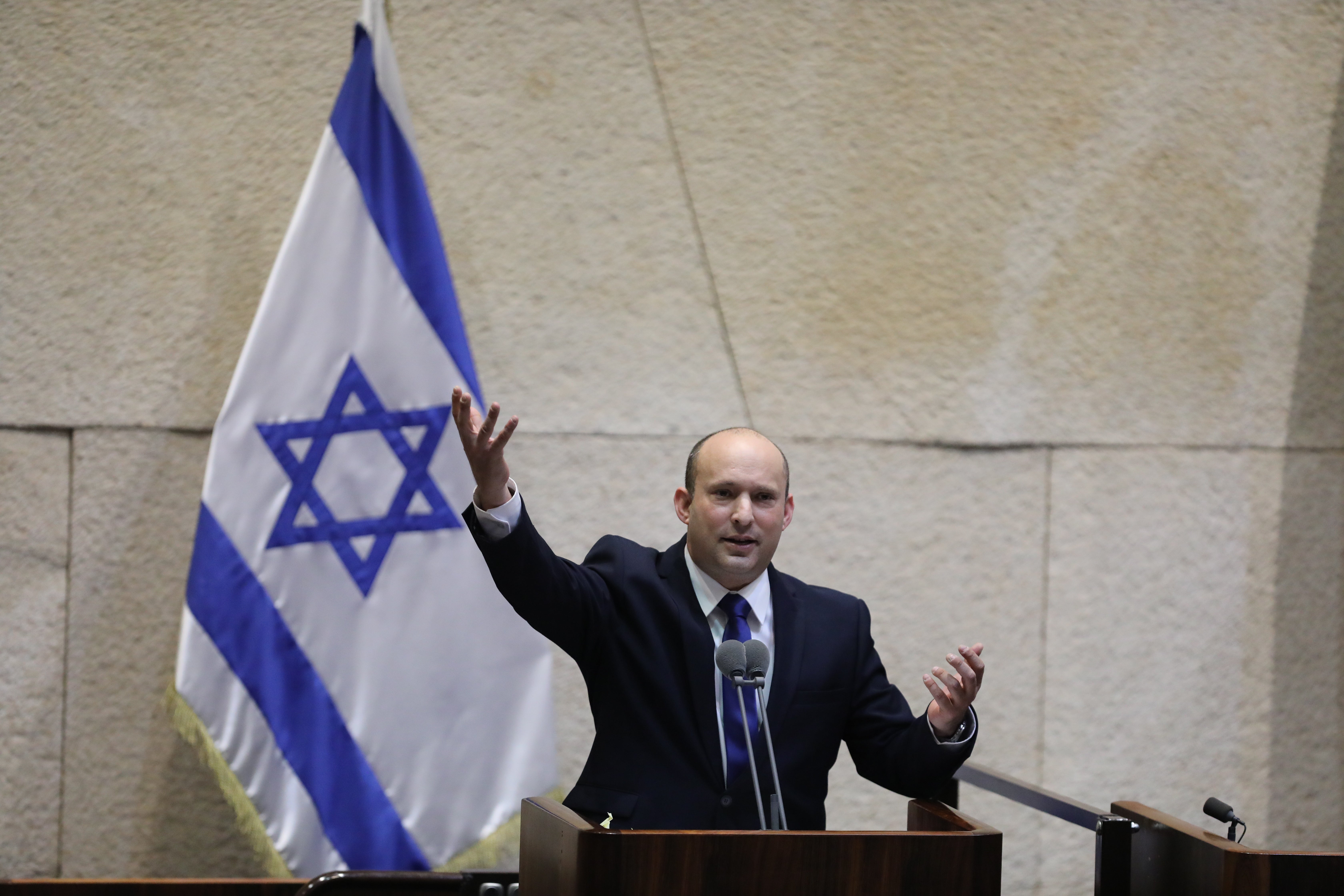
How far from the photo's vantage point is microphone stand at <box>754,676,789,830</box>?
1.76m

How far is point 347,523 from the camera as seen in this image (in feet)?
9.45

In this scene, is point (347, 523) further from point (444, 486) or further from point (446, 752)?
point (446, 752)

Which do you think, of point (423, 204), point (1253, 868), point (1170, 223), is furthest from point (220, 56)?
point (1253, 868)

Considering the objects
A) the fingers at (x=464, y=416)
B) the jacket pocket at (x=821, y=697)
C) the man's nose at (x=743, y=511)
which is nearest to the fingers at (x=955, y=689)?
the jacket pocket at (x=821, y=697)

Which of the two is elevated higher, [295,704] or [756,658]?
[756,658]

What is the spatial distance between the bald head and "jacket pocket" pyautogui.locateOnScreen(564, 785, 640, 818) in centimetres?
56

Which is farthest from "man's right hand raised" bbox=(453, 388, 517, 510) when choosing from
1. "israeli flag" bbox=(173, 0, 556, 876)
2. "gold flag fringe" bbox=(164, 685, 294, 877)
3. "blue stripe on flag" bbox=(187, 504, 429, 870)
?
"gold flag fringe" bbox=(164, 685, 294, 877)

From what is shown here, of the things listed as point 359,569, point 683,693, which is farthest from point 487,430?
point 359,569

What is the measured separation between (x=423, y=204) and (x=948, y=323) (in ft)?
5.02

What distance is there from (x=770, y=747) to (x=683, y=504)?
2.22 ft

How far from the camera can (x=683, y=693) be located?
2156 millimetres

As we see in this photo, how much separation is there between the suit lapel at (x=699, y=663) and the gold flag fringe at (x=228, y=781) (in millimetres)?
1213

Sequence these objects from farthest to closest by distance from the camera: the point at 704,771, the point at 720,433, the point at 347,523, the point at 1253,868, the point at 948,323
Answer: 1. the point at 948,323
2. the point at 347,523
3. the point at 720,433
4. the point at 704,771
5. the point at 1253,868

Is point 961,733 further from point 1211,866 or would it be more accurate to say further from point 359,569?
point 359,569
